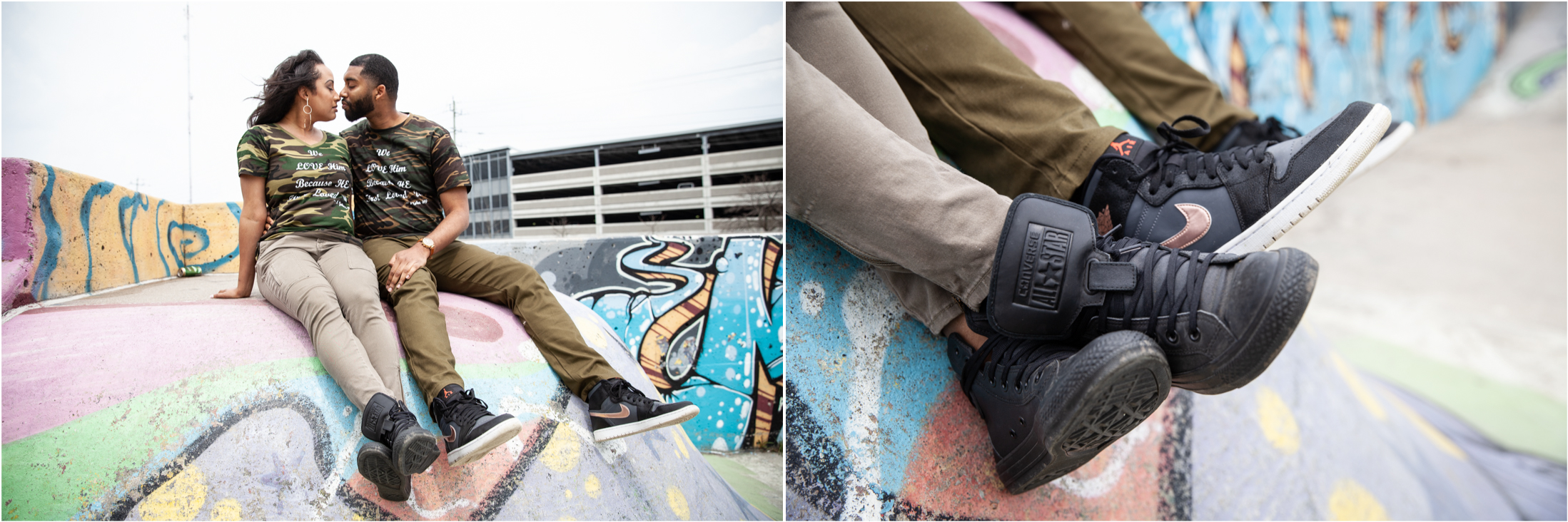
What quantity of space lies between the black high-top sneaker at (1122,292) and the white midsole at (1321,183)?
8.5 inches

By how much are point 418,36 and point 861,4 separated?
1.08 meters

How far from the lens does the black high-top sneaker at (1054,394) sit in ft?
3.24

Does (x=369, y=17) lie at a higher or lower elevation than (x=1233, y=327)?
higher

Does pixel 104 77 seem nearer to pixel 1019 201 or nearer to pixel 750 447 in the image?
pixel 750 447

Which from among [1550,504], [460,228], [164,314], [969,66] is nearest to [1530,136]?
[1550,504]

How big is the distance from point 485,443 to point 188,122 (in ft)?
3.07

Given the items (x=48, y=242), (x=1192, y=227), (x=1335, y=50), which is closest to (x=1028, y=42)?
(x=1192, y=227)

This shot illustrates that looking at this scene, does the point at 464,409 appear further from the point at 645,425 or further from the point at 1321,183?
the point at 1321,183

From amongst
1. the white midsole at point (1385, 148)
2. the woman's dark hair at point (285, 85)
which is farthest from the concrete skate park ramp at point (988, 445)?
the woman's dark hair at point (285, 85)

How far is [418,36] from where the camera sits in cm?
140

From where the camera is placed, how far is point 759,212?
2.02 m

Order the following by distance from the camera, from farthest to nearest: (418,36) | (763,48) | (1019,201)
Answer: (763,48) < (418,36) < (1019,201)

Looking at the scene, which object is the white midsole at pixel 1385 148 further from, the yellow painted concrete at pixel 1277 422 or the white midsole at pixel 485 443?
the white midsole at pixel 485 443

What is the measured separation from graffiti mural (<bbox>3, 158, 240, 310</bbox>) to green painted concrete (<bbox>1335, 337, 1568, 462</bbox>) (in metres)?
5.33
